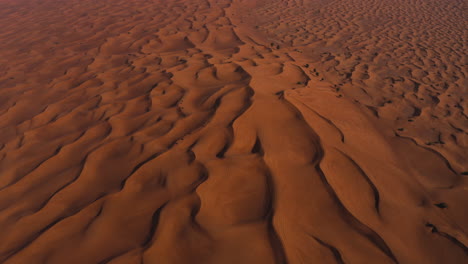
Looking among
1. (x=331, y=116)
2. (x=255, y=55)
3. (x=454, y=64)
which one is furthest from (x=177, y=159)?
(x=454, y=64)

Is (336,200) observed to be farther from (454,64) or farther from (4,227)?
(454,64)

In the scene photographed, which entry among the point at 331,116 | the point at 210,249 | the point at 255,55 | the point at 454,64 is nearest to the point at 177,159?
the point at 210,249

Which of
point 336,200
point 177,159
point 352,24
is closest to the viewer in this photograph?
point 336,200

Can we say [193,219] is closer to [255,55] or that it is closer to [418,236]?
[418,236]

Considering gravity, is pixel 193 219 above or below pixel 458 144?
above

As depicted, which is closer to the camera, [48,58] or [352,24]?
[48,58]

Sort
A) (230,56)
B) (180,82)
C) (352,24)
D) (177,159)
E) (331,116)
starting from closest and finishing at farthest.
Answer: (177,159)
(331,116)
(180,82)
(230,56)
(352,24)
